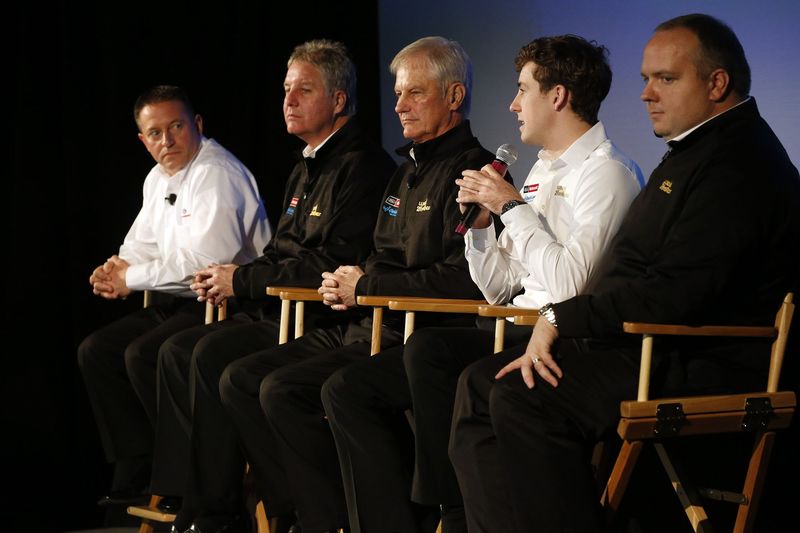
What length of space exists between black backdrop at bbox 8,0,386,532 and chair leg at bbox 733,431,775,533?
9.66ft

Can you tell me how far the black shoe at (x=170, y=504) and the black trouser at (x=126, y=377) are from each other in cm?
42

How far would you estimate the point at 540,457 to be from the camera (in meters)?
2.38

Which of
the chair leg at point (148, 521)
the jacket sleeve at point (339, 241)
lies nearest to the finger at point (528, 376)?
the jacket sleeve at point (339, 241)

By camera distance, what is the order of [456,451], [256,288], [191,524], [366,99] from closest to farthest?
[456,451] < [191,524] < [256,288] < [366,99]

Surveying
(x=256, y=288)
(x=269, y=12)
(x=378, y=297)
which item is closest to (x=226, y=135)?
(x=269, y=12)

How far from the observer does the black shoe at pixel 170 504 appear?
11.9 feet

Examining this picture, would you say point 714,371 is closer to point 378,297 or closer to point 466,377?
point 466,377

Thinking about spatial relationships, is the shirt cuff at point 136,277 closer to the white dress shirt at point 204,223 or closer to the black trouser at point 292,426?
the white dress shirt at point 204,223

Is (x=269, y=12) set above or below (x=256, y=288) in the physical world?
above

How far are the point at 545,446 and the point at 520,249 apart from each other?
0.55m

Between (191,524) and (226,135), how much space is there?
2.29 metres

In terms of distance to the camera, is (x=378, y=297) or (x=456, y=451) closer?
(x=456, y=451)

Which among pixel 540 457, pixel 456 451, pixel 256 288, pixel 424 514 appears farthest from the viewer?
pixel 256 288

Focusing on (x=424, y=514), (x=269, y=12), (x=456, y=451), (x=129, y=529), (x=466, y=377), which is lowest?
(x=129, y=529)
